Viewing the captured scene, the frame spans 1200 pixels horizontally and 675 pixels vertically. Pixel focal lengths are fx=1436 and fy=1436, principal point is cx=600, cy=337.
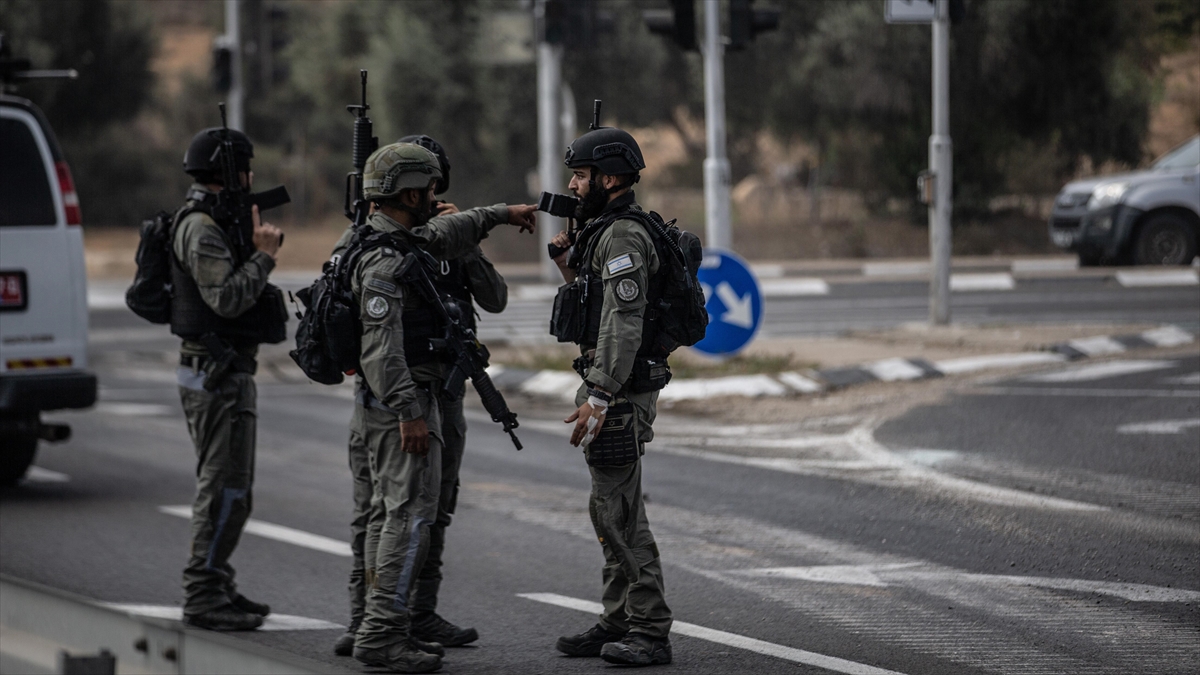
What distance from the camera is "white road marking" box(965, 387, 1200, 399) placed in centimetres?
1016

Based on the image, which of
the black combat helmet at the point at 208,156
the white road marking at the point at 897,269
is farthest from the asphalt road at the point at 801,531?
the white road marking at the point at 897,269

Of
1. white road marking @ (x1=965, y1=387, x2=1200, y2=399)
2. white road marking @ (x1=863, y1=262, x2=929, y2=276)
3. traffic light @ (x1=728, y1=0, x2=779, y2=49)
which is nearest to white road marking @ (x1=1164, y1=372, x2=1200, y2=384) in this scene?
white road marking @ (x1=965, y1=387, x2=1200, y2=399)

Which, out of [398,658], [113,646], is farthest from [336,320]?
[113,646]

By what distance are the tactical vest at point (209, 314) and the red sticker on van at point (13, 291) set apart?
2403mm

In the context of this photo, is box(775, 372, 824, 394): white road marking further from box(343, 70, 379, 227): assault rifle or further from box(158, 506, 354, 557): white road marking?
box(343, 70, 379, 227): assault rifle

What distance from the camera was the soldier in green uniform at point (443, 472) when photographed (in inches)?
215

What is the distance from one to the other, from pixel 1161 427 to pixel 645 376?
17.2 ft

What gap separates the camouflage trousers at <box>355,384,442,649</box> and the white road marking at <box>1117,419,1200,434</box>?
5.62m

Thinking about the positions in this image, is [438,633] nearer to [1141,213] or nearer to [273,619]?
[273,619]

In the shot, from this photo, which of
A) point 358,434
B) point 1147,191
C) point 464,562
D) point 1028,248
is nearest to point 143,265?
point 358,434

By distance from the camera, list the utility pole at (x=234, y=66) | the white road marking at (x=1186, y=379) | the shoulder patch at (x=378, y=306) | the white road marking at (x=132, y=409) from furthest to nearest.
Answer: the utility pole at (x=234, y=66) < the white road marking at (x=132, y=409) < the white road marking at (x=1186, y=379) < the shoulder patch at (x=378, y=306)

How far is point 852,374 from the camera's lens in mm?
12016

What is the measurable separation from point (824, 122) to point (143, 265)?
27.1 meters

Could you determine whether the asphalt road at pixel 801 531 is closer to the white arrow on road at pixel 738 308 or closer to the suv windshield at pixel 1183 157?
the white arrow on road at pixel 738 308
